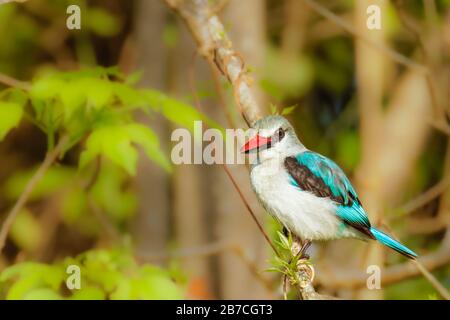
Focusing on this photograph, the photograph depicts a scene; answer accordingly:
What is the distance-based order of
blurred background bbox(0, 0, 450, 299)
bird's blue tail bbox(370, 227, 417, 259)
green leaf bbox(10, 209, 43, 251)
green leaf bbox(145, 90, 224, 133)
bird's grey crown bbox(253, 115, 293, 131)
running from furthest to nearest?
green leaf bbox(10, 209, 43, 251)
blurred background bbox(0, 0, 450, 299)
bird's blue tail bbox(370, 227, 417, 259)
green leaf bbox(145, 90, 224, 133)
bird's grey crown bbox(253, 115, 293, 131)

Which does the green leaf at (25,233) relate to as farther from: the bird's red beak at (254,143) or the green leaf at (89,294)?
→ the bird's red beak at (254,143)

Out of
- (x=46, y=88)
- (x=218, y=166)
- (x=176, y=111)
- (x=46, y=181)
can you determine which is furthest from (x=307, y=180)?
(x=46, y=181)

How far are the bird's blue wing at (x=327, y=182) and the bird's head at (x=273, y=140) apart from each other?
0.04 meters

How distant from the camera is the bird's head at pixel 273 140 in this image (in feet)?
8.75

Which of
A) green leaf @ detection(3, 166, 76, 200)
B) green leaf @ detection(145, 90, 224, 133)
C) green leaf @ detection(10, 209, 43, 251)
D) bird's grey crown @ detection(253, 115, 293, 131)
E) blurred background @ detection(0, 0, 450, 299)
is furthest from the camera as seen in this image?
green leaf @ detection(10, 209, 43, 251)

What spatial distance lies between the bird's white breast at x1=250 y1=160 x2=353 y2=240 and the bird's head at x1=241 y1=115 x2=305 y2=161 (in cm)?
4

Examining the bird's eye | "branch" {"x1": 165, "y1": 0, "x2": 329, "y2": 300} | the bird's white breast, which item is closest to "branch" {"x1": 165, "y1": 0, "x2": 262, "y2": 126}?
"branch" {"x1": 165, "y1": 0, "x2": 329, "y2": 300}

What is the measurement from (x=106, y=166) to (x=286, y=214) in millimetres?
3223

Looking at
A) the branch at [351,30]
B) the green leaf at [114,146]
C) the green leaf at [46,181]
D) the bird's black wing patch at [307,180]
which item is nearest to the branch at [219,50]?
the bird's black wing patch at [307,180]

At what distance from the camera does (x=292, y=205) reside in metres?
2.82

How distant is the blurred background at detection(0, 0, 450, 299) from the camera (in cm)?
331

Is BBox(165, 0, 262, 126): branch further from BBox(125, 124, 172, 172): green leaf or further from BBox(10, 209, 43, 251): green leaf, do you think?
BBox(10, 209, 43, 251): green leaf

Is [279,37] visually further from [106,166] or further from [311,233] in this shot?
[311,233]

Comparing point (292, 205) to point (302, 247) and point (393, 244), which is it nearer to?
point (302, 247)
